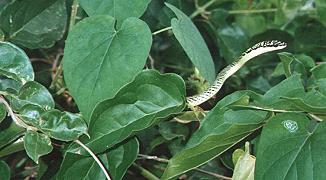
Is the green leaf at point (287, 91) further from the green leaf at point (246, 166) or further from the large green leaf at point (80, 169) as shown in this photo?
the large green leaf at point (80, 169)

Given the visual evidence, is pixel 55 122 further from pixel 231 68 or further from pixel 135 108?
pixel 231 68

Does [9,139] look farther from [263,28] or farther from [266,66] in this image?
[263,28]

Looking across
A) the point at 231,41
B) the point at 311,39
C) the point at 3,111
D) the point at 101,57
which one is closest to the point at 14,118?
the point at 3,111

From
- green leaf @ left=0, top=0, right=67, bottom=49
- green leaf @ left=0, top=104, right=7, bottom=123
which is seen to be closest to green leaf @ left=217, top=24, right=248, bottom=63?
green leaf @ left=0, top=0, right=67, bottom=49

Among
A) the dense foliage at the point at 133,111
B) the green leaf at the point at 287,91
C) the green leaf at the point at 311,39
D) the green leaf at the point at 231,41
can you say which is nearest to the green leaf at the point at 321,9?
the green leaf at the point at 311,39

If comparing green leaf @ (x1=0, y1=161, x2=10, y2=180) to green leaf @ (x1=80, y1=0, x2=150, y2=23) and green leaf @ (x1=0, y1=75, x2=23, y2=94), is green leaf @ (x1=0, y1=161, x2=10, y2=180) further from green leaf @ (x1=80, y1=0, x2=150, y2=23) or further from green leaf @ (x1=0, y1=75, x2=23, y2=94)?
green leaf @ (x1=80, y1=0, x2=150, y2=23)
